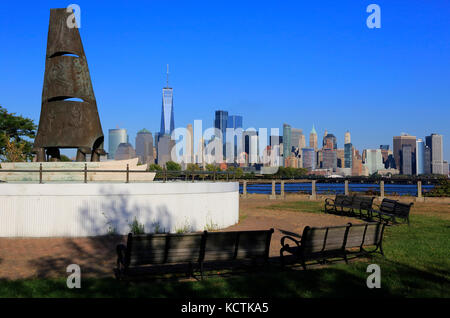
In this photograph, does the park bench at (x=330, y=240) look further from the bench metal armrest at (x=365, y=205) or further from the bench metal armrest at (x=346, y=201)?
the bench metal armrest at (x=346, y=201)

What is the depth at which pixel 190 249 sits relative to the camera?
243 inches

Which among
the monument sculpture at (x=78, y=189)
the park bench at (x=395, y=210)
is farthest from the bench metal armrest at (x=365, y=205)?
the monument sculpture at (x=78, y=189)

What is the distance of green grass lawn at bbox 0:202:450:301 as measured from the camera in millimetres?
5177

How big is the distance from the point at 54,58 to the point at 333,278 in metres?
13.6

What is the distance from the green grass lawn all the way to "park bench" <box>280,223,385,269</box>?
30cm

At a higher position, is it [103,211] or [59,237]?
[103,211]

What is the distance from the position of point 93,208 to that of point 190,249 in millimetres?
5398

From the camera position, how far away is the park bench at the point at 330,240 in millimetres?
6816

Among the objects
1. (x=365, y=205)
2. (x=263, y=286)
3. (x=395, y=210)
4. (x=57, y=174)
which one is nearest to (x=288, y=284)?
(x=263, y=286)

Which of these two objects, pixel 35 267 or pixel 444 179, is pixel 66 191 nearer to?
pixel 35 267

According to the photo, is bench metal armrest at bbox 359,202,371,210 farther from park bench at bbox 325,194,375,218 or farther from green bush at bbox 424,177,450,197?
green bush at bbox 424,177,450,197

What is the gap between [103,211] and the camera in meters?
10.7

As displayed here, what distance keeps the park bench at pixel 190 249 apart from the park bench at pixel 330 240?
63 cm

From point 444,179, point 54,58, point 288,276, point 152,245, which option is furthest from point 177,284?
point 444,179
